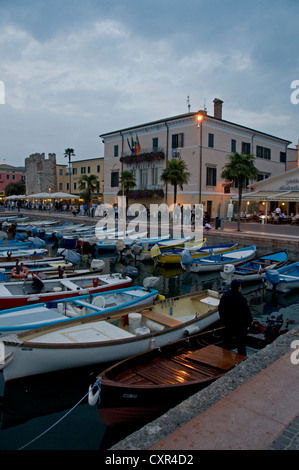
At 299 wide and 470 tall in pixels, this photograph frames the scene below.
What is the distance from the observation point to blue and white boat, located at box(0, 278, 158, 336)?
8.46 meters

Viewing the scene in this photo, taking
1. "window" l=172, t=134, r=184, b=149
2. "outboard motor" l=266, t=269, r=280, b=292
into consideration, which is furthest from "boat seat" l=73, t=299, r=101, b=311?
"window" l=172, t=134, r=184, b=149

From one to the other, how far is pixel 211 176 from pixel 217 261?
76.8 ft

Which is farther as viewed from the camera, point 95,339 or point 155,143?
point 155,143

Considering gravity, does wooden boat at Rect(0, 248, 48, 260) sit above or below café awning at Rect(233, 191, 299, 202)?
below

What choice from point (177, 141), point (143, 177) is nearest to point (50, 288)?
point (177, 141)

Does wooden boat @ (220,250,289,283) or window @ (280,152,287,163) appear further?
window @ (280,152,287,163)

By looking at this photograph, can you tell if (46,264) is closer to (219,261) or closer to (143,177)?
(219,261)

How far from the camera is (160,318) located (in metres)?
9.22

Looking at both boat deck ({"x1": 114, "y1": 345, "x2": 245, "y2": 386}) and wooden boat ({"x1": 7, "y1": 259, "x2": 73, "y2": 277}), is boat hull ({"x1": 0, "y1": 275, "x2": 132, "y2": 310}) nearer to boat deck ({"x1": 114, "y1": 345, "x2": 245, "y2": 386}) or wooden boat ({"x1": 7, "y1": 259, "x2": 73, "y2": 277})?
wooden boat ({"x1": 7, "y1": 259, "x2": 73, "y2": 277})

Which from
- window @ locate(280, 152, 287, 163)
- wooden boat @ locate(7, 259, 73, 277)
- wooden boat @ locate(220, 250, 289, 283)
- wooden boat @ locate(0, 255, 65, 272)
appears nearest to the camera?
wooden boat @ locate(220, 250, 289, 283)

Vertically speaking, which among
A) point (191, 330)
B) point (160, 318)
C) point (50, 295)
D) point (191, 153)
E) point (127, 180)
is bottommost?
point (191, 330)

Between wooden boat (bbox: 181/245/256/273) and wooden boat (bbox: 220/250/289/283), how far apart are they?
126cm

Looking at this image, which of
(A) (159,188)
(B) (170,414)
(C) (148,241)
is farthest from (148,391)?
(A) (159,188)
